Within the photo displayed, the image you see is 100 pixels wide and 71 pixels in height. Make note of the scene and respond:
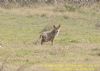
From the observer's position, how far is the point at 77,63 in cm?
1602

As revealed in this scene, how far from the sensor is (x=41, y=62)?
16.2 meters

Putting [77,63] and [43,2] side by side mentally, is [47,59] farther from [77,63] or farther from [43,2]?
[43,2]

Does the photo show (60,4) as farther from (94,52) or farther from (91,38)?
→ (94,52)

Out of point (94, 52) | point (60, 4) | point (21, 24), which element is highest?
point (94, 52)

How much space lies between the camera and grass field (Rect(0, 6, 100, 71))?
15578mm

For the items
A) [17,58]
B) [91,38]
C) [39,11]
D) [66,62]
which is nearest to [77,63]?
[66,62]

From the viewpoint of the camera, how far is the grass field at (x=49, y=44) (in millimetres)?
15578

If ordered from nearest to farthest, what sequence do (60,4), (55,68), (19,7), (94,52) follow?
(55,68), (94,52), (19,7), (60,4)

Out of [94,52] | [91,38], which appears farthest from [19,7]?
[94,52]

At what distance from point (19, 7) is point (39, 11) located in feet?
12.3

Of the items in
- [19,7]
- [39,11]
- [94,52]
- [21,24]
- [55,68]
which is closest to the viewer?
[55,68]

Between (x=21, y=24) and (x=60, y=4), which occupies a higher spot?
(x=21, y=24)

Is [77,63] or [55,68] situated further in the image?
[77,63]

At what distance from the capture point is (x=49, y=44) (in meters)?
21.7
